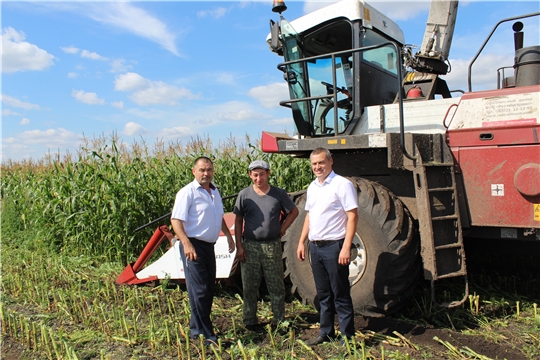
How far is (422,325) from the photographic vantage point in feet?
13.5

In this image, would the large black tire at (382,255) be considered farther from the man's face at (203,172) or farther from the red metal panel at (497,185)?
the man's face at (203,172)

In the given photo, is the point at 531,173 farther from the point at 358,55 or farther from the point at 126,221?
the point at 126,221

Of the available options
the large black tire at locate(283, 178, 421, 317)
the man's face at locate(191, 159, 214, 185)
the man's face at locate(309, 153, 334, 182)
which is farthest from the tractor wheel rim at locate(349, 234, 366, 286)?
the man's face at locate(191, 159, 214, 185)

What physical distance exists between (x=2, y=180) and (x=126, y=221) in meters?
5.38

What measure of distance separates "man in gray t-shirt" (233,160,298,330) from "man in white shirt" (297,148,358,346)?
520mm

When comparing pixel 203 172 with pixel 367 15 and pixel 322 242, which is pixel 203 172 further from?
pixel 367 15

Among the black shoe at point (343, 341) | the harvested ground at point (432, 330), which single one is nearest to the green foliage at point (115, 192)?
the harvested ground at point (432, 330)

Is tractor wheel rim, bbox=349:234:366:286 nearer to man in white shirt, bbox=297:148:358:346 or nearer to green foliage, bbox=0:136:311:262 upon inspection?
man in white shirt, bbox=297:148:358:346

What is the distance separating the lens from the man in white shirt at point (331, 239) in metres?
3.60

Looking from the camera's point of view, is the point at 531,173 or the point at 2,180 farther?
the point at 2,180

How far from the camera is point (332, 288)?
12.1 feet

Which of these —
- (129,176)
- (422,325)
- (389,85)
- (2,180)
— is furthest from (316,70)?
(2,180)

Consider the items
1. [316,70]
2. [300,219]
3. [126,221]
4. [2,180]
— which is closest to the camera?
[300,219]

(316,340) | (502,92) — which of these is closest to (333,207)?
(316,340)
